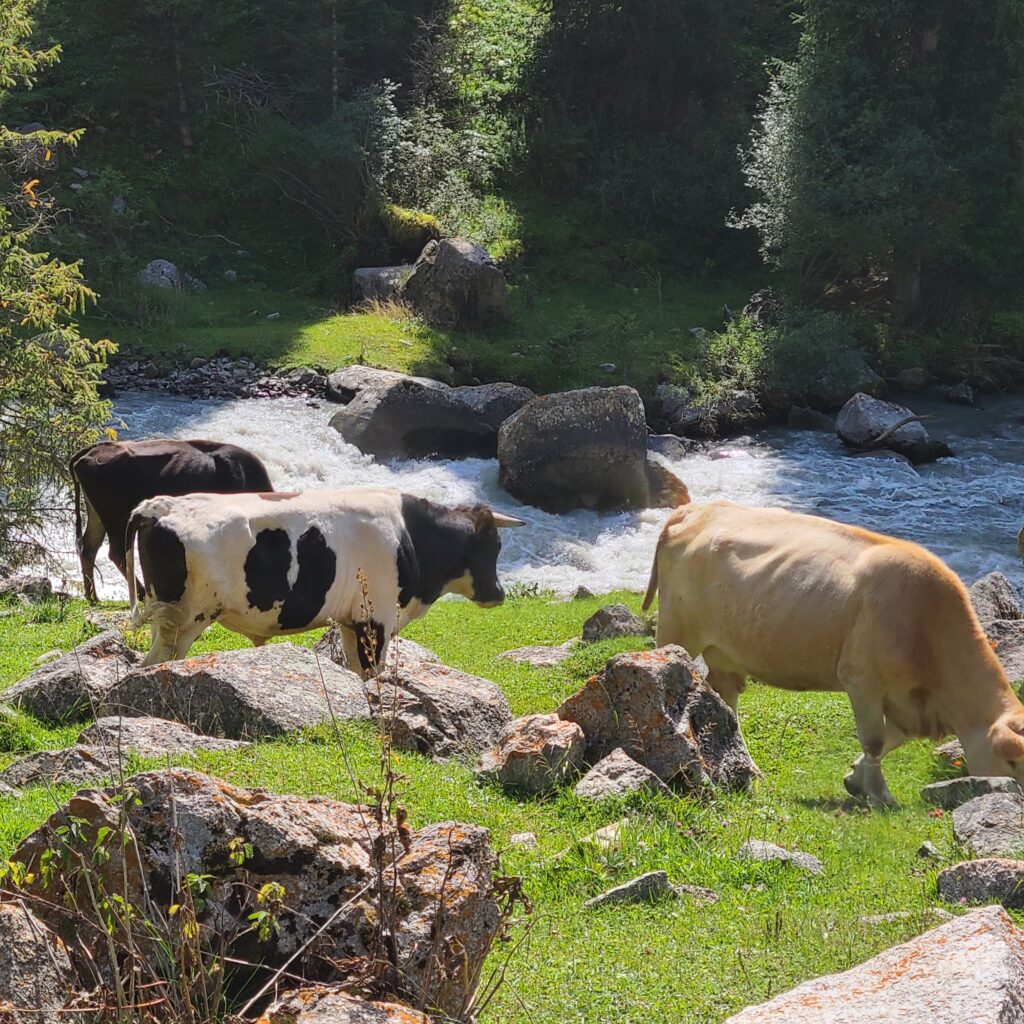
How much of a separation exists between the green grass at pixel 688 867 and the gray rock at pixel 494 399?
17277 mm

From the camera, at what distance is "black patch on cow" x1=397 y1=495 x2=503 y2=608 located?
13.0 m

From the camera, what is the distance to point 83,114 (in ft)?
135

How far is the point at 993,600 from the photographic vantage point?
614 inches

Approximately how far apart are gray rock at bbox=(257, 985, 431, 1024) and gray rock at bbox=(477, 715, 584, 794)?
4217 millimetres

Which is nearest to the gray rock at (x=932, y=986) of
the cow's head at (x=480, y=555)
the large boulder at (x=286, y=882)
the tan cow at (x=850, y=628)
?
the large boulder at (x=286, y=882)

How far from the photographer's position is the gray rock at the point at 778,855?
7.49 meters

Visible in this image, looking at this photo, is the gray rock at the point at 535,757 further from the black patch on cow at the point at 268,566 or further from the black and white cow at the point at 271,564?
the black patch on cow at the point at 268,566

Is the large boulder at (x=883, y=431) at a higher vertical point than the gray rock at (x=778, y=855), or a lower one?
lower

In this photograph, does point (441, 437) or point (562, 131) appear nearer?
point (441, 437)

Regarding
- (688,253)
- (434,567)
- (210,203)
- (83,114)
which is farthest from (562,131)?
(434,567)

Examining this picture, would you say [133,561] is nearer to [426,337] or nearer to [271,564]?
[271,564]

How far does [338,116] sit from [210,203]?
465cm

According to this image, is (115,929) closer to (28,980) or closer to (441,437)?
(28,980)

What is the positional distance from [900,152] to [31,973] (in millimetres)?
33961
